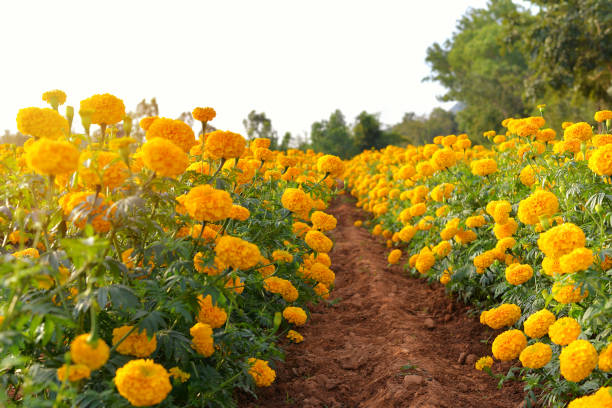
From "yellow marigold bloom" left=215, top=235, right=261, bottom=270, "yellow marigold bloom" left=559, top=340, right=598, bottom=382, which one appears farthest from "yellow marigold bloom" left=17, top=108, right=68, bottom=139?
"yellow marigold bloom" left=559, top=340, right=598, bottom=382

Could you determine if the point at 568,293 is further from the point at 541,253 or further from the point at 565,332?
the point at 541,253

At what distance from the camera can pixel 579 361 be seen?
2.22m

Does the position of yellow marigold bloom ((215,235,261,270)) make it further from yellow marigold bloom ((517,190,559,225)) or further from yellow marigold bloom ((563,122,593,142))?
yellow marigold bloom ((563,122,593,142))

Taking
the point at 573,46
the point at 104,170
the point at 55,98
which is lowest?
the point at 104,170

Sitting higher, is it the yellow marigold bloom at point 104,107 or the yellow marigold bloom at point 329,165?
the yellow marigold bloom at point 104,107

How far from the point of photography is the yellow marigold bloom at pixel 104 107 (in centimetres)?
250

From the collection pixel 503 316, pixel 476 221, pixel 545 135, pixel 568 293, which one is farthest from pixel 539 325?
pixel 545 135

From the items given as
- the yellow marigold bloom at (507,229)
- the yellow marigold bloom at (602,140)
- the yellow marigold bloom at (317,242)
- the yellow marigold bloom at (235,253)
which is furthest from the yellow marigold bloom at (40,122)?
the yellow marigold bloom at (602,140)

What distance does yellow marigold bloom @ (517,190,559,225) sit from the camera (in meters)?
2.91

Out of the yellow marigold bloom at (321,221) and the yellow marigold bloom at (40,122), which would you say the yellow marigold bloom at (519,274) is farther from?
the yellow marigold bloom at (40,122)

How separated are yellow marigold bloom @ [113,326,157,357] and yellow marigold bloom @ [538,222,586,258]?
195 centimetres

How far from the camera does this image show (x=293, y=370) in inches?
140

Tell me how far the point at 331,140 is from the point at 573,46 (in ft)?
36.7

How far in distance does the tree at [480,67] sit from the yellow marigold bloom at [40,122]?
28239mm
